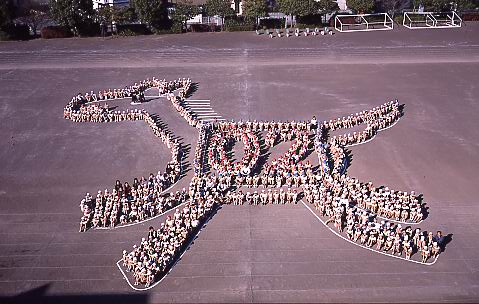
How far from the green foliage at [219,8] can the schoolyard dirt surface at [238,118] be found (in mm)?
3688

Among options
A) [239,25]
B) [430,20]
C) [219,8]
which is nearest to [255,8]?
[239,25]

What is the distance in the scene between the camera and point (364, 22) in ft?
209

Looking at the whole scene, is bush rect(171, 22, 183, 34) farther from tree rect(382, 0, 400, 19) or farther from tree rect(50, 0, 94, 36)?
tree rect(382, 0, 400, 19)

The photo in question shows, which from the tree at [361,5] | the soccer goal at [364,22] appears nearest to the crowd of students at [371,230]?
the soccer goal at [364,22]

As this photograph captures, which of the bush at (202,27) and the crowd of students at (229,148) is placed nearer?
the crowd of students at (229,148)

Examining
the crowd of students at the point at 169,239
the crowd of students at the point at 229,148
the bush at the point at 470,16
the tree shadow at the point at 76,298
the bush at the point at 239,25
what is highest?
the bush at the point at 470,16

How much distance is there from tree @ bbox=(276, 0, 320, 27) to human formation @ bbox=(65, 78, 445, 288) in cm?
2751

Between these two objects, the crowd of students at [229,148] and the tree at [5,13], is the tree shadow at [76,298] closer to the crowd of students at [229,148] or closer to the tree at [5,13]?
the crowd of students at [229,148]

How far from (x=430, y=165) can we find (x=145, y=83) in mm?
25920

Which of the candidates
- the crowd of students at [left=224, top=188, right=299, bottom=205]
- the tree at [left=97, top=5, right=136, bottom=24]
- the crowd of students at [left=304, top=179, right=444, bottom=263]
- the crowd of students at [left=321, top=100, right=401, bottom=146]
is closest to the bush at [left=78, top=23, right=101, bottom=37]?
the tree at [left=97, top=5, right=136, bottom=24]

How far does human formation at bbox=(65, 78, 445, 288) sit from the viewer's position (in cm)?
2386

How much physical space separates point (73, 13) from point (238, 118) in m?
31.4

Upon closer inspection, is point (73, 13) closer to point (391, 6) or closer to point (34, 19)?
point (34, 19)

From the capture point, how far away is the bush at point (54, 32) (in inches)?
2399
